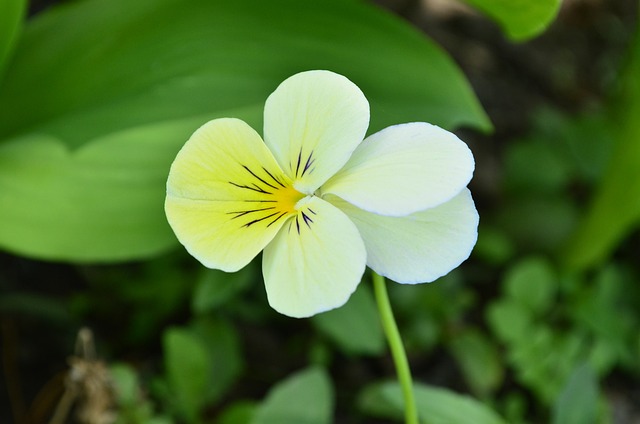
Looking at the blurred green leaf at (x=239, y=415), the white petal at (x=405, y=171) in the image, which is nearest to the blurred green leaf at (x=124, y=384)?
the blurred green leaf at (x=239, y=415)

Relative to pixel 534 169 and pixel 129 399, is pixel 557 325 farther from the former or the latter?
pixel 129 399

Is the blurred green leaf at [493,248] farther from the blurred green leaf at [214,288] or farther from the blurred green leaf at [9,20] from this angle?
the blurred green leaf at [9,20]

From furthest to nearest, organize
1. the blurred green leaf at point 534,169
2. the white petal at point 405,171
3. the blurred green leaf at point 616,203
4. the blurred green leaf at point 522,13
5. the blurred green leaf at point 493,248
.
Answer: the blurred green leaf at point 534,169 → the blurred green leaf at point 493,248 → the blurred green leaf at point 616,203 → the blurred green leaf at point 522,13 → the white petal at point 405,171

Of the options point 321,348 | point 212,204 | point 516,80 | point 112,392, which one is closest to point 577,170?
point 516,80

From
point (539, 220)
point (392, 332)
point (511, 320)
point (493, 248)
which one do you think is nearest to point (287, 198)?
point (392, 332)

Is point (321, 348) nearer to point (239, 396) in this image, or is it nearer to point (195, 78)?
point (239, 396)

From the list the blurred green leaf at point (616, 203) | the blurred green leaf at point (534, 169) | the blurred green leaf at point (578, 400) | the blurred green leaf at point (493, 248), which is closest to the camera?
the blurred green leaf at point (578, 400)
